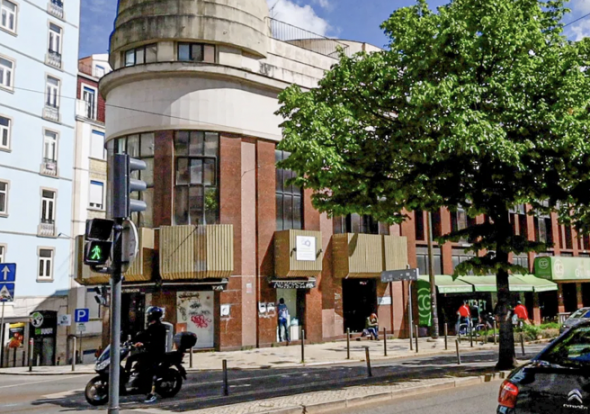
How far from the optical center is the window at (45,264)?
3456 cm

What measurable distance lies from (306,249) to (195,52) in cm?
964

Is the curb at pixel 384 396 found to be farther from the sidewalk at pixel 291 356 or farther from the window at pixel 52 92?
the window at pixel 52 92

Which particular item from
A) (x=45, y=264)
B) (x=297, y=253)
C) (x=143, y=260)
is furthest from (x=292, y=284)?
(x=45, y=264)

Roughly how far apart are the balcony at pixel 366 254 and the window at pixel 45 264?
1657 centimetres

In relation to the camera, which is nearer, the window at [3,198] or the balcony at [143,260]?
the balcony at [143,260]

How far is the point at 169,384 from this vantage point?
41.1ft

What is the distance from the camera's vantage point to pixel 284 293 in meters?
27.7

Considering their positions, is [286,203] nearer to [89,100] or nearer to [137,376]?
[137,376]

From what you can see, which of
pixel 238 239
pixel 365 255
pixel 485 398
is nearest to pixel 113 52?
pixel 238 239

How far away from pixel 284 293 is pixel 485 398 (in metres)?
16.8

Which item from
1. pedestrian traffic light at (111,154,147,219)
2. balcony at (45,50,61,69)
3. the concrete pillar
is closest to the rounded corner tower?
balcony at (45,50,61,69)

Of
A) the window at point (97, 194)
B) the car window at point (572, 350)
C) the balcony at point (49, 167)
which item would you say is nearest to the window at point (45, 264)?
the balcony at point (49, 167)

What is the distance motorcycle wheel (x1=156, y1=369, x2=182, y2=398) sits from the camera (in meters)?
12.4

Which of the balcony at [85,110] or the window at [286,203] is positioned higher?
the balcony at [85,110]
